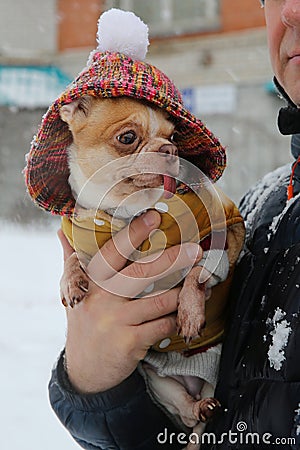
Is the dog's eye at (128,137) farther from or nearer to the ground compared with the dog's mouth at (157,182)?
farther from the ground

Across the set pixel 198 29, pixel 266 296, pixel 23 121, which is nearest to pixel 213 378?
pixel 266 296

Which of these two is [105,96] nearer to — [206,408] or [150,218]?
[150,218]

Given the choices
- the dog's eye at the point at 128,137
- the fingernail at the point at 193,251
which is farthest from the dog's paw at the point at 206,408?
the dog's eye at the point at 128,137

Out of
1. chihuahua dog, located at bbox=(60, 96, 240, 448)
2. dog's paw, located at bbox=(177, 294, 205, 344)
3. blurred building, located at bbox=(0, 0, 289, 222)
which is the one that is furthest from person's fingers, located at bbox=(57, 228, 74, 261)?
blurred building, located at bbox=(0, 0, 289, 222)

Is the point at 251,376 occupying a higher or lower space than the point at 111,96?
lower

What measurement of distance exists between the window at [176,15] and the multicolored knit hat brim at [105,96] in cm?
558

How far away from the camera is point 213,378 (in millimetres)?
1071

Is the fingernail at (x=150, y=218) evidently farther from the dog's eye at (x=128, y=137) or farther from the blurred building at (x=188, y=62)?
the blurred building at (x=188, y=62)

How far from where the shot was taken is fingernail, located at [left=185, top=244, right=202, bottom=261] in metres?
1.04

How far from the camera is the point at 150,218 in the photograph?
1050 mm

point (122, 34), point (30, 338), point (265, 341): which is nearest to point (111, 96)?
point (122, 34)

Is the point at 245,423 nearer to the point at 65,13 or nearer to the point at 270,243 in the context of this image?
the point at 270,243

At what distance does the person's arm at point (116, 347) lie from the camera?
1.00m

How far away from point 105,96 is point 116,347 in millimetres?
400
